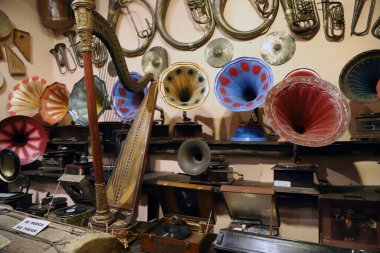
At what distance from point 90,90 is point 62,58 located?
2641mm

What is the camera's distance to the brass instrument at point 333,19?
6.99 ft

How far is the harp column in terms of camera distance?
52.0 inches

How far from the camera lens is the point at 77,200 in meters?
2.49

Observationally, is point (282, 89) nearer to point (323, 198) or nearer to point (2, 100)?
point (323, 198)

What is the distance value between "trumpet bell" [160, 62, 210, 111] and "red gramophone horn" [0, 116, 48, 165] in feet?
5.31

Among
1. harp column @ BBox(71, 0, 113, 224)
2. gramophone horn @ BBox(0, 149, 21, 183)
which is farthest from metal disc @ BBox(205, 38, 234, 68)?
gramophone horn @ BBox(0, 149, 21, 183)

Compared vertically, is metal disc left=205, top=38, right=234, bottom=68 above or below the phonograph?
above

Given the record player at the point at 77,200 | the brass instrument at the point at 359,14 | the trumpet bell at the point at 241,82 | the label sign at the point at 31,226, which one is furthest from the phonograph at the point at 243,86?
the label sign at the point at 31,226

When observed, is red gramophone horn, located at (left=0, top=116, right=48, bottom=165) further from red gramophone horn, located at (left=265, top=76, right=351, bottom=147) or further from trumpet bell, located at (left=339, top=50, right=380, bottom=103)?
trumpet bell, located at (left=339, top=50, right=380, bottom=103)

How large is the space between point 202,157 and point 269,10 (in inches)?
58.5

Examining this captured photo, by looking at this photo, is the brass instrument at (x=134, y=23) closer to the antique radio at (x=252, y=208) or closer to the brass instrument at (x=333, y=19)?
the brass instrument at (x=333, y=19)

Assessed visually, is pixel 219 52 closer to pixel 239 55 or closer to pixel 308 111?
pixel 239 55

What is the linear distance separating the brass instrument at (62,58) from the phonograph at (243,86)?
2377mm

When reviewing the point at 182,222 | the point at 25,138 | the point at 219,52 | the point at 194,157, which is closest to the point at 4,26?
the point at 25,138
